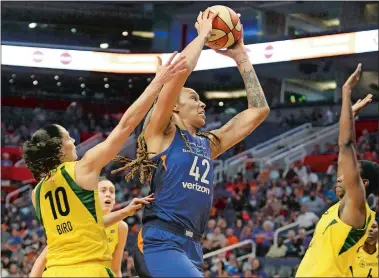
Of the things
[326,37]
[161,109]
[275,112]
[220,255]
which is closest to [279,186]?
[220,255]

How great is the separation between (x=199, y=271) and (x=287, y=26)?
26338 mm

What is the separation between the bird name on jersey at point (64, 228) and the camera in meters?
5.05

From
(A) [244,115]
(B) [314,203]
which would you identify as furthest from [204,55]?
(A) [244,115]

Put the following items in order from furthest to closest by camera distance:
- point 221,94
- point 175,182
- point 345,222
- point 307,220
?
point 221,94 → point 307,220 → point 175,182 → point 345,222

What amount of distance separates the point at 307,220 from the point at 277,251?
1741mm

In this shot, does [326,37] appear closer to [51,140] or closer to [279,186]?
[279,186]

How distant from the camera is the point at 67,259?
Result: 501 centimetres

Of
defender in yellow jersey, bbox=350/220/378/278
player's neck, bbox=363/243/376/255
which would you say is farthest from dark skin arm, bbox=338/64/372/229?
player's neck, bbox=363/243/376/255

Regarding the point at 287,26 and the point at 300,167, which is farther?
the point at 287,26

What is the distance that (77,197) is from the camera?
5.06 meters

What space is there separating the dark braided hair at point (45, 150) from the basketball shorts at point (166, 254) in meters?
0.86

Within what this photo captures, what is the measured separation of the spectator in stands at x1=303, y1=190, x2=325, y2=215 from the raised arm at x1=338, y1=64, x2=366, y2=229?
14364 mm

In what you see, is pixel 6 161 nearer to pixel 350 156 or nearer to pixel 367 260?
pixel 367 260

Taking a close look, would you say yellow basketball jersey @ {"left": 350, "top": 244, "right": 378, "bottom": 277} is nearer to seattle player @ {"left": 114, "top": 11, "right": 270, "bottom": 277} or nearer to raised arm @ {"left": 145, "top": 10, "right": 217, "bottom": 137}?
seattle player @ {"left": 114, "top": 11, "right": 270, "bottom": 277}
